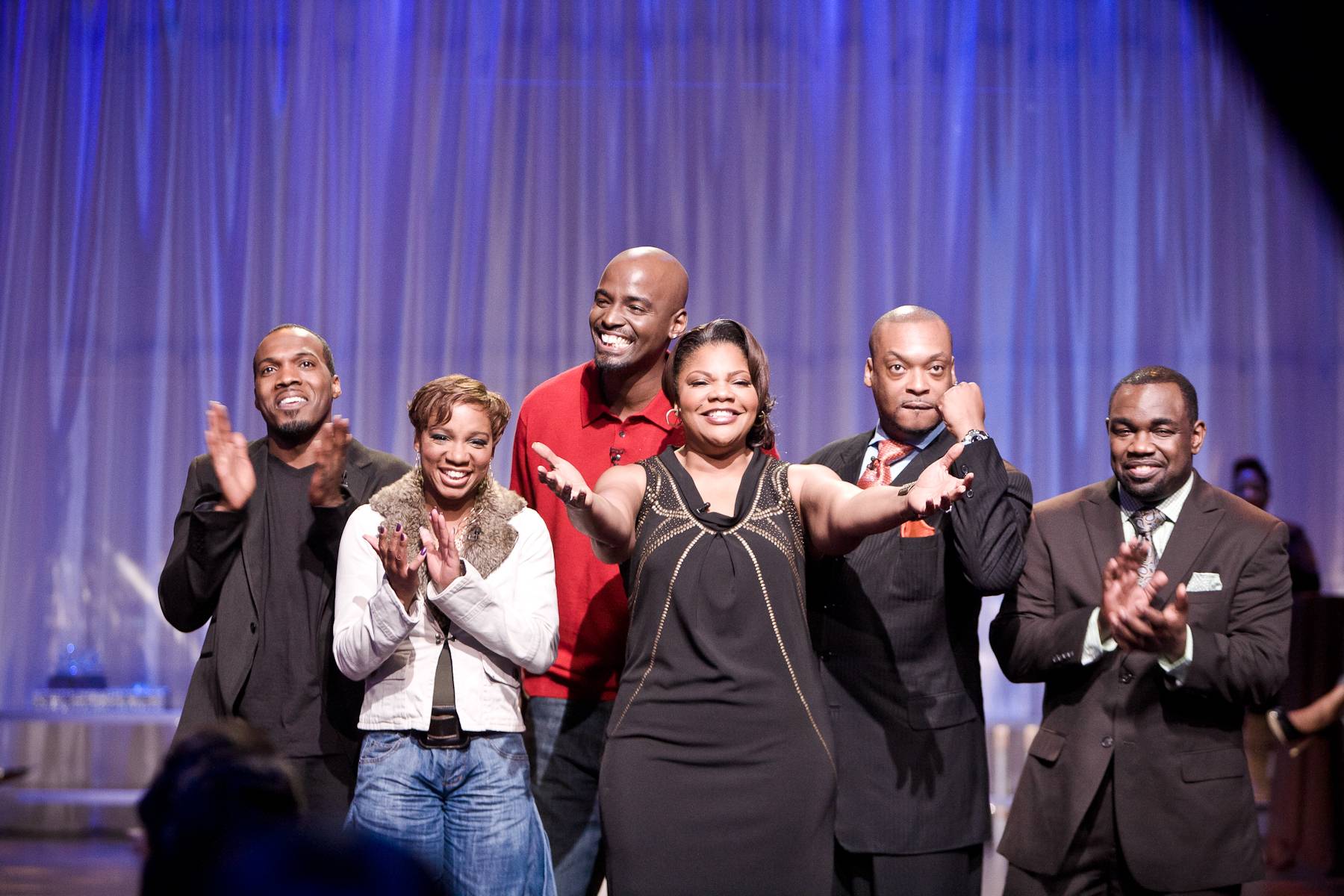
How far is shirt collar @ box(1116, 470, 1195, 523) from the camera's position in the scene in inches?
111

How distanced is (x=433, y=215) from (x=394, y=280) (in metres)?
0.42

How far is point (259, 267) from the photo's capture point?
283 inches

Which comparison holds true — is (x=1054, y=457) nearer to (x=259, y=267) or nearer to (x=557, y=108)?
(x=557, y=108)

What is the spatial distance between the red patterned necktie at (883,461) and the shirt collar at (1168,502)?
0.49m

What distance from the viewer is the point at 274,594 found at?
9.27 ft

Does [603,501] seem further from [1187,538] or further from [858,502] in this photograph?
[1187,538]

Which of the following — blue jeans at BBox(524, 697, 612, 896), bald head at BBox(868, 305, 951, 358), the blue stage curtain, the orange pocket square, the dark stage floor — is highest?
the blue stage curtain

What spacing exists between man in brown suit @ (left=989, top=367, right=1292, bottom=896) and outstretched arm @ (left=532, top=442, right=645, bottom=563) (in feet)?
3.07

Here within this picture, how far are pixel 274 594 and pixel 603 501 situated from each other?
931 mm

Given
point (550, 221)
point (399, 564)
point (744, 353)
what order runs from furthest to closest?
point (550, 221)
point (744, 353)
point (399, 564)

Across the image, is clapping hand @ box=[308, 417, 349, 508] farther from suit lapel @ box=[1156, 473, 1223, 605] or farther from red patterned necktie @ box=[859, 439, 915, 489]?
suit lapel @ box=[1156, 473, 1223, 605]

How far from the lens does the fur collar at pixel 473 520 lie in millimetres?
2699

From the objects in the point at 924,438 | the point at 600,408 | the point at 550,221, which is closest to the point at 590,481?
the point at 600,408

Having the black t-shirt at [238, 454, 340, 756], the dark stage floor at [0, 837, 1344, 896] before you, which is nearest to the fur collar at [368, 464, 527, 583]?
the black t-shirt at [238, 454, 340, 756]
